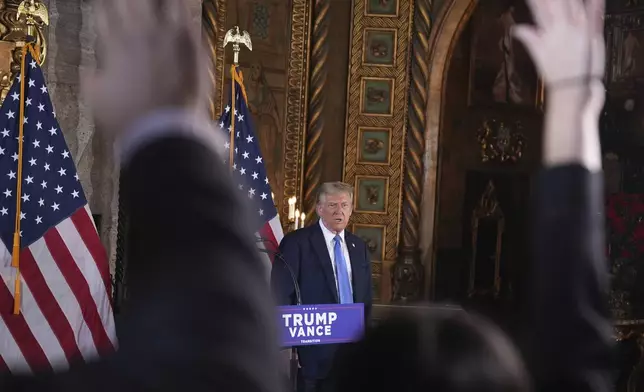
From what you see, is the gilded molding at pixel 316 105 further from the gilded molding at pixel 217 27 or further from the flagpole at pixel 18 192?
the flagpole at pixel 18 192

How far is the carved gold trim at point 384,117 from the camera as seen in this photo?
962 centimetres

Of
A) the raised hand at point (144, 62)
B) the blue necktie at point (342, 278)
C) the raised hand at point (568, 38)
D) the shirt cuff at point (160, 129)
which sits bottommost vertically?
the blue necktie at point (342, 278)

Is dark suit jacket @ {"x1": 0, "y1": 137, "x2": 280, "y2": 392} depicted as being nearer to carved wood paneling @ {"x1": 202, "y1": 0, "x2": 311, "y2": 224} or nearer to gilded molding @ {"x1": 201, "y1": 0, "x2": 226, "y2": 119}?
gilded molding @ {"x1": 201, "y1": 0, "x2": 226, "y2": 119}

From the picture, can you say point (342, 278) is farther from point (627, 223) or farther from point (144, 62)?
point (144, 62)

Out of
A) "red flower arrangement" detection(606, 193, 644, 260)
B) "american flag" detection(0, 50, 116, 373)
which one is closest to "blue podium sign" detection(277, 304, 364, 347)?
"american flag" detection(0, 50, 116, 373)

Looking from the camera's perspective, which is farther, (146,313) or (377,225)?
(377,225)

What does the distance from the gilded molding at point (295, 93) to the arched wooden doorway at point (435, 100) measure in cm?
123

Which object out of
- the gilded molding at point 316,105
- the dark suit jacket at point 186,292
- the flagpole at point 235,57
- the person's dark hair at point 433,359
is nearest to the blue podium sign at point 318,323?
the flagpole at point 235,57

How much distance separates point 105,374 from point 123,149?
28 cm

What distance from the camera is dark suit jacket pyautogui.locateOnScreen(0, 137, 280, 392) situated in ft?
3.57

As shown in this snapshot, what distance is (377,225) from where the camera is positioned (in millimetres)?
9641

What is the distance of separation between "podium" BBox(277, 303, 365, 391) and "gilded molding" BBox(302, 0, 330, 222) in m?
5.18

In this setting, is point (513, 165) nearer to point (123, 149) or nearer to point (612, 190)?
point (612, 190)

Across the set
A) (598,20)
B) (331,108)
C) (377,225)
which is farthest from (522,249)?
(598,20)
